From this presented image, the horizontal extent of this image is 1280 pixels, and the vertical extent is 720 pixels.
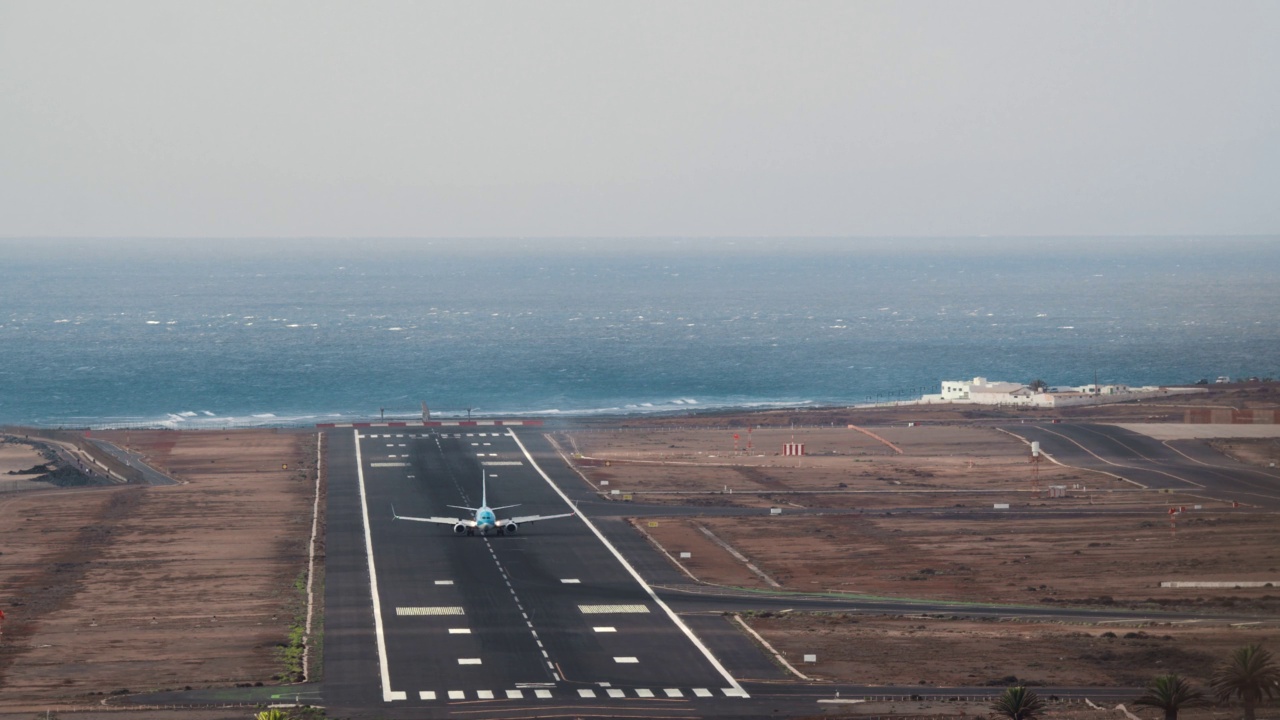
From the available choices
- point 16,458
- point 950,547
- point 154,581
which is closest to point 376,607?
point 154,581

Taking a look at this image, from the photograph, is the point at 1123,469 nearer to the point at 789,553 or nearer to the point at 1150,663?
the point at 789,553

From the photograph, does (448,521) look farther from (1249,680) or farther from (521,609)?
(1249,680)

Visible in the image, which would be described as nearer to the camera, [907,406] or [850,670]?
[850,670]

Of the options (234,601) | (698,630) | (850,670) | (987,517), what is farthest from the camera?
(987,517)

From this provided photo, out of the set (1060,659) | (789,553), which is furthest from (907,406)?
(1060,659)

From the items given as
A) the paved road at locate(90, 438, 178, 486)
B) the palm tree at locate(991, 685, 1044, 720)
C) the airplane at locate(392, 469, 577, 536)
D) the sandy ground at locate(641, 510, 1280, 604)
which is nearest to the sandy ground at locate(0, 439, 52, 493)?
the paved road at locate(90, 438, 178, 486)

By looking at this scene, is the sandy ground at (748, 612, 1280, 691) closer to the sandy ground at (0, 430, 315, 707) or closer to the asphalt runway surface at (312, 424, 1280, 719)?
the asphalt runway surface at (312, 424, 1280, 719)
